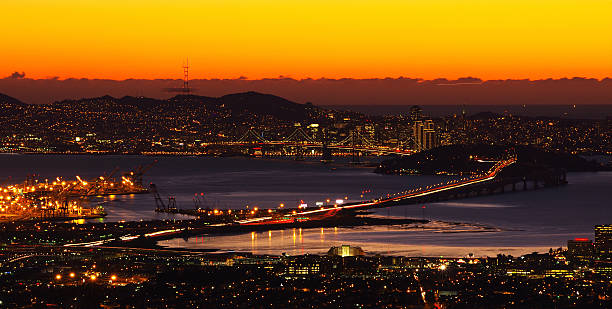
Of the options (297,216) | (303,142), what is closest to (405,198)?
(297,216)

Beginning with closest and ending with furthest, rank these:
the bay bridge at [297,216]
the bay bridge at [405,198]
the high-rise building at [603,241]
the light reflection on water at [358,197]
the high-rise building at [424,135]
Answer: the high-rise building at [603,241] < the light reflection on water at [358,197] < the bay bridge at [297,216] < the bay bridge at [405,198] < the high-rise building at [424,135]

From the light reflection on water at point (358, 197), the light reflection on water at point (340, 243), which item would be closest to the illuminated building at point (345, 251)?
the light reflection on water at point (340, 243)

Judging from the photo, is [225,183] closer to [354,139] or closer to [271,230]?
[271,230]

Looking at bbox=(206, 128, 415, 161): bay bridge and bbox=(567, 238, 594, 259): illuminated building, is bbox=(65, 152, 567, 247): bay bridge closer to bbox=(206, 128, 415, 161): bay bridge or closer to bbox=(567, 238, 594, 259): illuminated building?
bbox=(567, 238, 594, 259): illuminated building

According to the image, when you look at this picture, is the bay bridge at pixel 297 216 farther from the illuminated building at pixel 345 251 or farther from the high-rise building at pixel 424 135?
the high-rise building at pixel 424 135

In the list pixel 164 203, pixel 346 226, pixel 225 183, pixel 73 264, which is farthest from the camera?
pixel 225 183

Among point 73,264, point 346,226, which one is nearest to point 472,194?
point 346,226
